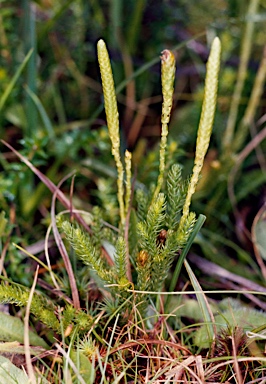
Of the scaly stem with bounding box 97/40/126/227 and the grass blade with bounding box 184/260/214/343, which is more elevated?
the scaly stem with bounding box 97/40/126/227

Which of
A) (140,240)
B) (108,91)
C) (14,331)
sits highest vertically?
(108,91)

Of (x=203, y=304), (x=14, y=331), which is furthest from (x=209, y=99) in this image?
(x=14, y=331)

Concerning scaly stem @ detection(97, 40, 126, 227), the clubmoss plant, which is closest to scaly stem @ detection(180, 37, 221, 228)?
the clubmoss plant

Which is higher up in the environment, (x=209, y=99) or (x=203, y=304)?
(x=209, y=99)

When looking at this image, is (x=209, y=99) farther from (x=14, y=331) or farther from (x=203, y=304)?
(x=14, y=331)

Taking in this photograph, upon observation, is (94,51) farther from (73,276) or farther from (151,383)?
(151,383)

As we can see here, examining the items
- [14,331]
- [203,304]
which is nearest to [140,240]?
[203,304]

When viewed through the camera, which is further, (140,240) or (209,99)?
(140,240)

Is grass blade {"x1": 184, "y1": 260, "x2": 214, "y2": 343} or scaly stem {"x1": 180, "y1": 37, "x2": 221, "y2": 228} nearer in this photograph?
scaly stem {"x1": 180, "y1": 37, "x2": 221, "y2": 228}

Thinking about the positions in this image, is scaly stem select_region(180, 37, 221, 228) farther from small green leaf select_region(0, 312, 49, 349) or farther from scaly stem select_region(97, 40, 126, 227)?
small green leaf select_region(0, 312, 49, 349)

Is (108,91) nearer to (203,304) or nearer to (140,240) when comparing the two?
(140,240)

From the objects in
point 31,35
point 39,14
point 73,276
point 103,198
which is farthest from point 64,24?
point 73,276
